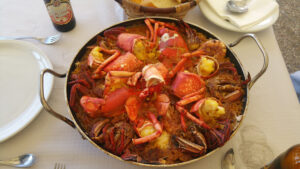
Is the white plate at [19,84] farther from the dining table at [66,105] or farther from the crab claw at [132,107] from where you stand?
the crab claw at [132,107]

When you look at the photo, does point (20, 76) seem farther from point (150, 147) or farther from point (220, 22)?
point (220, 22)

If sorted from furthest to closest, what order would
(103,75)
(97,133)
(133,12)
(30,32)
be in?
1. (30,32)
2. (133,12)
3. (103,75)
4. (97,133)

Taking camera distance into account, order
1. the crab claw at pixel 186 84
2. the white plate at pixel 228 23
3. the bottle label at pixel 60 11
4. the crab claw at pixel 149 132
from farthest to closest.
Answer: the white plate at pixel 228 23
the bottle label at pixel 60 11
the crab claw at pixel 186 84
the crab claw at pixel 149 132

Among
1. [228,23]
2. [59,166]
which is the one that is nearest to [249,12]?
[228,23]

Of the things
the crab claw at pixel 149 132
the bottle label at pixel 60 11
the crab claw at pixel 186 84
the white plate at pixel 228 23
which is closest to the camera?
the crab claw at pixel 149 132

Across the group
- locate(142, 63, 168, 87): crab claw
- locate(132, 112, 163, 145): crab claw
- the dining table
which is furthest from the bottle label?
locate(132, 112, 163, 145): crab claw

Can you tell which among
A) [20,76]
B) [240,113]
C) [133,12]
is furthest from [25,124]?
[240,113]

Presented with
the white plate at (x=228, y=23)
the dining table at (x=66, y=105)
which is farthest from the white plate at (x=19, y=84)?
the white plate at (x=228, y=23)
